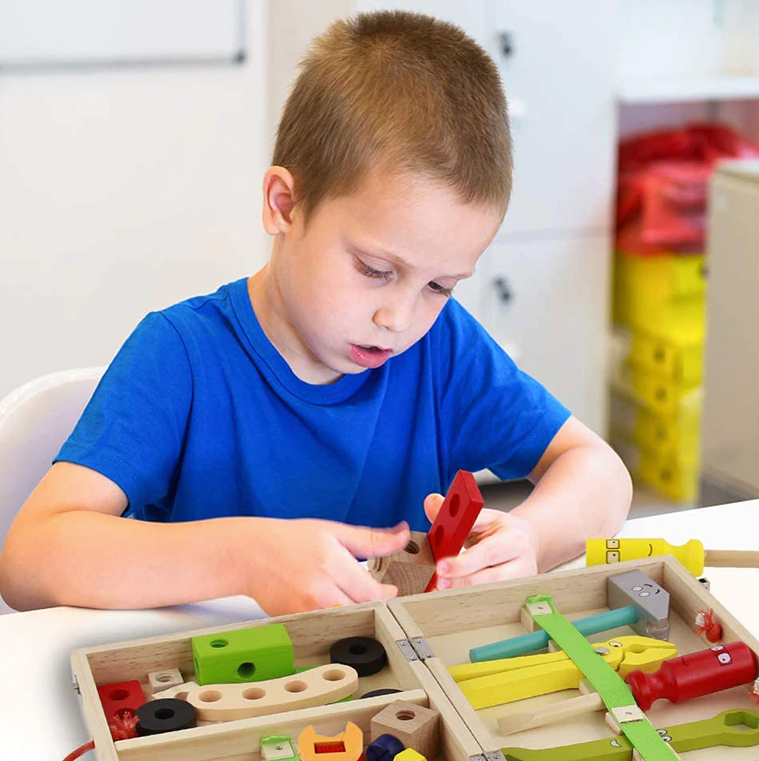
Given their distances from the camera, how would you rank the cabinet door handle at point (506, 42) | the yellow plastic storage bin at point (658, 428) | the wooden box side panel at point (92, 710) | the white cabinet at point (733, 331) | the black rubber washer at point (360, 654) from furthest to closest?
the yellow plastic storage bin at point (658, 428) < the cabinet door handle at point (506, 42) < the white cabinet at point (733, 331) < the black rubber washer at point (360, 654) < the wooden box side panel at point (92, 710)

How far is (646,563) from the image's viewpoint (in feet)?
2.62

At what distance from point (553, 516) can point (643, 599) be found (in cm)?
17

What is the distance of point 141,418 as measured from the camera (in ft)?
3.16

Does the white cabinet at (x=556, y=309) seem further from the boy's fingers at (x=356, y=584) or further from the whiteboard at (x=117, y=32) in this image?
the boy's fingers at (x=356, y=584)

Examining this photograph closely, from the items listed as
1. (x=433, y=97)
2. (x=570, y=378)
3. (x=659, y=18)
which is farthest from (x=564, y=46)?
(x=433, y=97)

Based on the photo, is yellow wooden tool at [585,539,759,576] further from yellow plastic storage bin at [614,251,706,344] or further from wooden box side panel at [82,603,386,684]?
yellow plastic storage bin at [614,251,706,344]

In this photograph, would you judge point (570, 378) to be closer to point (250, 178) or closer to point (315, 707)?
point (250, 178)

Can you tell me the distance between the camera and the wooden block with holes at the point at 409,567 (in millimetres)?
812

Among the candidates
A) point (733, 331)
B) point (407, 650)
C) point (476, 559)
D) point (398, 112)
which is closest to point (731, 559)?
point (476, 559)

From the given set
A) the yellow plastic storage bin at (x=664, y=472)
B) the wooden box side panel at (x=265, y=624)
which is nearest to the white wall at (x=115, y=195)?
the yellow plastic storage bin at (x=664, y=472)

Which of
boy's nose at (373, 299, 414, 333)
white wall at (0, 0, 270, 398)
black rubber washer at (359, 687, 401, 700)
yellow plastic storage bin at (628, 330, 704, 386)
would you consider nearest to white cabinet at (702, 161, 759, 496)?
yellow plastic storage bin at (628, 330, 704, 386)

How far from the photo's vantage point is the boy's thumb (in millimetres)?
791

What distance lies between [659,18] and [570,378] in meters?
0.82

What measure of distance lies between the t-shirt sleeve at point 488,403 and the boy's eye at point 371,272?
0.19 m
